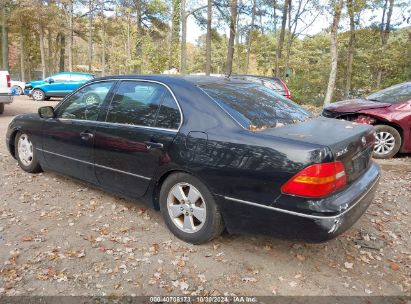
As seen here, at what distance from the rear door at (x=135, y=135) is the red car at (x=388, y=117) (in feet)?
15.6

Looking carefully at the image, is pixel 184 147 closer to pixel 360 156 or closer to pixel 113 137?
pixel 113 137

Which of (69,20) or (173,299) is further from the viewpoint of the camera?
(69,20)

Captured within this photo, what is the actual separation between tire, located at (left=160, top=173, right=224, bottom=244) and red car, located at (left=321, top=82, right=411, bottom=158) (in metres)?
4.78

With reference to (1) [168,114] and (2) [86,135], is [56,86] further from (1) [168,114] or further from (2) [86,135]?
(1) [168,114]

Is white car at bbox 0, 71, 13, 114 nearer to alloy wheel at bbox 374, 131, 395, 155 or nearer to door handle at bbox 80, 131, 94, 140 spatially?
door handle at bbox 80, 131, 94, 140

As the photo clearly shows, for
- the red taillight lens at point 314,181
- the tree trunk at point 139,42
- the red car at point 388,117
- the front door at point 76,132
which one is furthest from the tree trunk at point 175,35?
the red taillight lens at point 314,181

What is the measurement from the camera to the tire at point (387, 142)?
673 cm

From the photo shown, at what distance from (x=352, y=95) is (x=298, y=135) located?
76.6ft

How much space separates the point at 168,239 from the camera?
3604 mm

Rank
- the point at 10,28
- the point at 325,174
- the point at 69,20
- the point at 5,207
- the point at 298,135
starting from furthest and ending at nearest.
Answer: the point at 10,28, the point at 69,20, the point at 5,207, the point at 298,135, the point at 325,174

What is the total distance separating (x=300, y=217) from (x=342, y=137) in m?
0.83

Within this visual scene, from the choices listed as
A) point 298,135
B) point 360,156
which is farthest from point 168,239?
point 360,156

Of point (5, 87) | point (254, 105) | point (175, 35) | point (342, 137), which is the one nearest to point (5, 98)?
point (5, 87)

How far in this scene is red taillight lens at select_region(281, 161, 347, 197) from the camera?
2.70m
